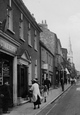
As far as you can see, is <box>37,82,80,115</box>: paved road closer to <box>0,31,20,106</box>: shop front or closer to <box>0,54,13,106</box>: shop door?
<box>0,31,20,106</box>: shop front

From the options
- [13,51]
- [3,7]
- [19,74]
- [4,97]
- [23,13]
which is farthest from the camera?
[23,13]

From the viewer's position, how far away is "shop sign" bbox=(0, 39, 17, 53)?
41.4 feet

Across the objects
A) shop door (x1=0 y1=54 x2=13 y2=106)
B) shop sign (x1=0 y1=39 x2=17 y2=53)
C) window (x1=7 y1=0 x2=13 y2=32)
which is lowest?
shop door (x1=0 y1=54 x2=13 y2=106)

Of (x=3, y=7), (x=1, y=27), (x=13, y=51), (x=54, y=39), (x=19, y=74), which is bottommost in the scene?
(x=19, y=74)

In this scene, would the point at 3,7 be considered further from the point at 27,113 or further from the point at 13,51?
the point at 27,113

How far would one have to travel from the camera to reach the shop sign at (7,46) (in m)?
12.6

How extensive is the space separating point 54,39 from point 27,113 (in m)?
30.8

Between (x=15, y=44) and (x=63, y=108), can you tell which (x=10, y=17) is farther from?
(x=63, y=108)

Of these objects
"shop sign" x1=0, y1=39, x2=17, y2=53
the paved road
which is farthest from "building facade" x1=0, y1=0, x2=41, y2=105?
the paved road

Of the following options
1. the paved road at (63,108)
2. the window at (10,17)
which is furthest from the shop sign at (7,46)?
the paved road at (63,108)

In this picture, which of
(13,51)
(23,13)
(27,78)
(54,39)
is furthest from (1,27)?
(54,39)

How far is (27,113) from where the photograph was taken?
12.0 metres

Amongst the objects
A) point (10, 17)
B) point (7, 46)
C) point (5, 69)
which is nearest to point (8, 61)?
point (5, 69)

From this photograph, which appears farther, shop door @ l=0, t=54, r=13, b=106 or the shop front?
shop door @ l=0, t=54, r=13, b=106
